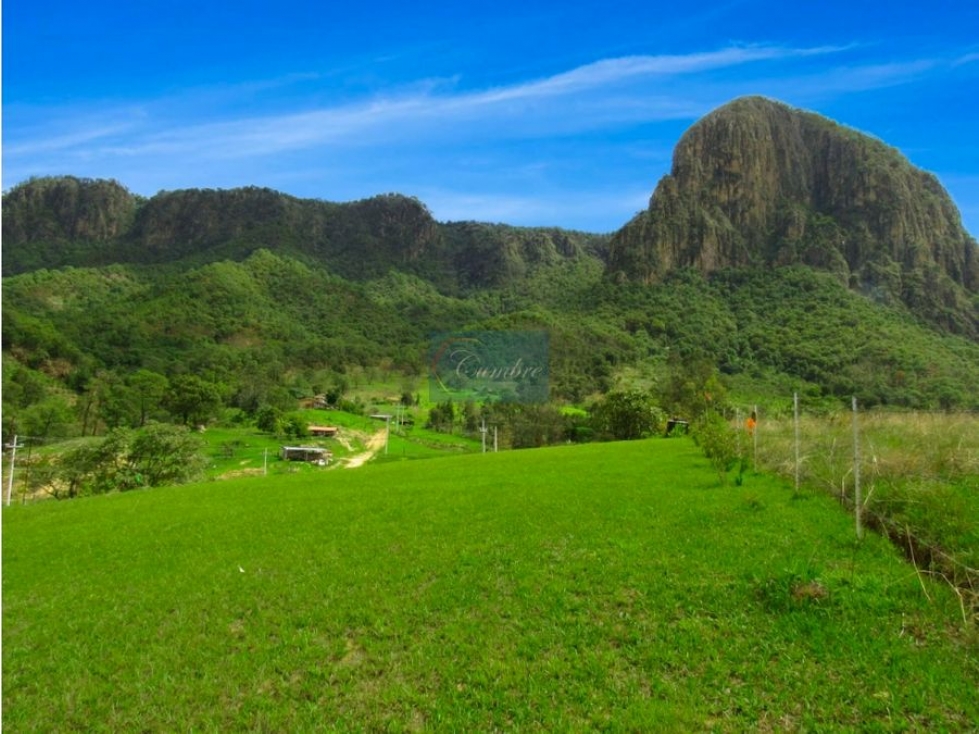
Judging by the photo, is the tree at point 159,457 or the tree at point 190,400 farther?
the tree at point 190,400

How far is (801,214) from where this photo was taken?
145000 mm

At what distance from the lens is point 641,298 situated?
131 meters

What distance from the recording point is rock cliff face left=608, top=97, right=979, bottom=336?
5207 inches

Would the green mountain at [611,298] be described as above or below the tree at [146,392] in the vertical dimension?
above

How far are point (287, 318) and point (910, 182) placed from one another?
507 feet

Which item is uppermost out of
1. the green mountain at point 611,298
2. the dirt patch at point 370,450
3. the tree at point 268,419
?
the green mountain at point 611,298

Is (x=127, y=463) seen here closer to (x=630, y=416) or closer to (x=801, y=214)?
(x=630, y=416)

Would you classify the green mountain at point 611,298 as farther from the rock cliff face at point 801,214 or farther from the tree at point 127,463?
the tree at point 127,463

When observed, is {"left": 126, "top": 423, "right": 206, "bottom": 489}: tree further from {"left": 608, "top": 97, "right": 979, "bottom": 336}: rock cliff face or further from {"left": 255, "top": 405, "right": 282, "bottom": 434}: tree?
{"left": 608, "top": 97, "right": 979, "bottom": 336}: rock cliff face
